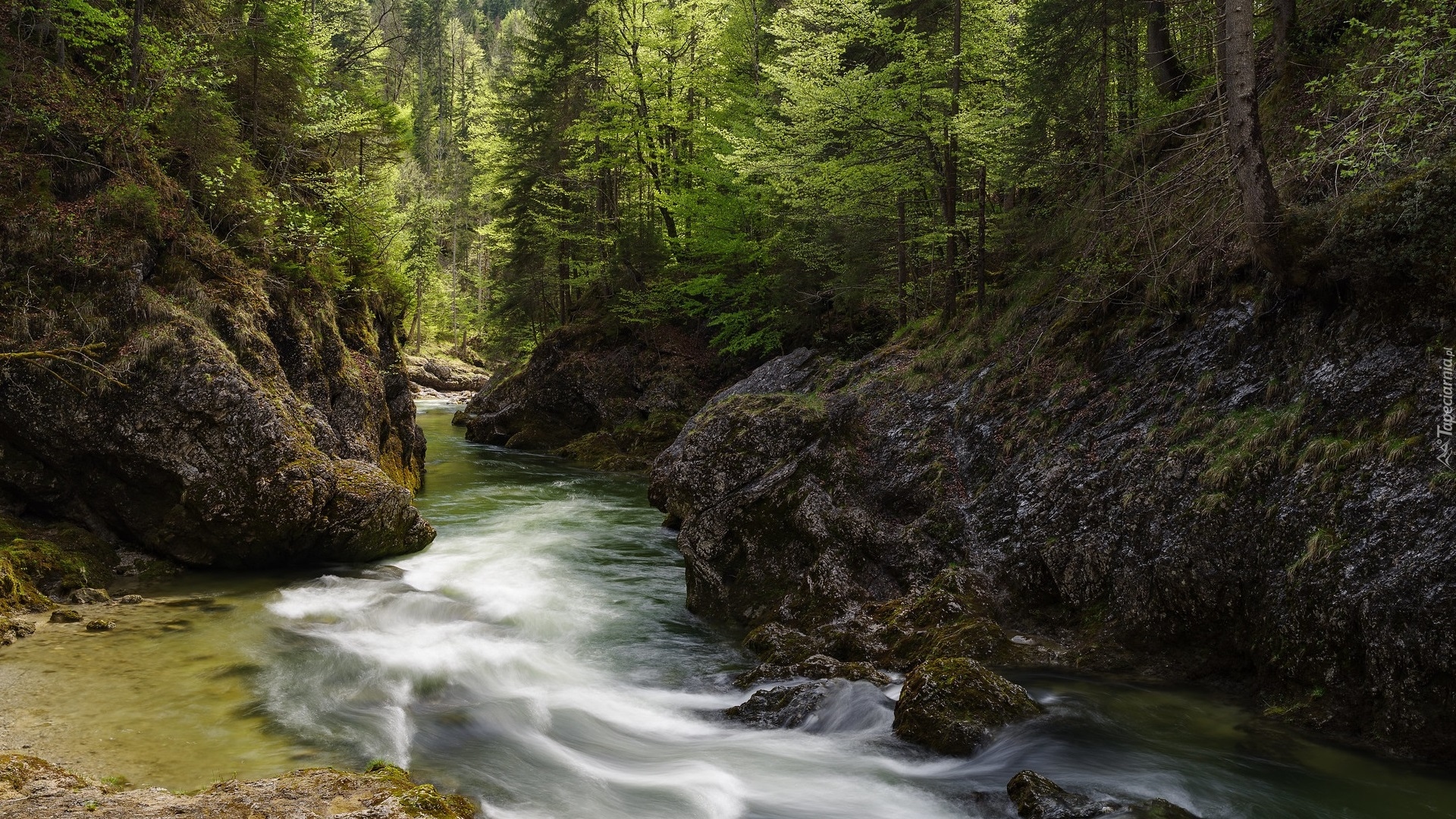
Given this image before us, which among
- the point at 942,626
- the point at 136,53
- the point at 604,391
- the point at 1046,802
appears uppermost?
the point at 136,53

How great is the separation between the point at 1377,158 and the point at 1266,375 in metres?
2.22

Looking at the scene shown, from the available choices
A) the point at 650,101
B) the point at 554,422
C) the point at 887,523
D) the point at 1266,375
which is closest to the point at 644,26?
the point at 650,101

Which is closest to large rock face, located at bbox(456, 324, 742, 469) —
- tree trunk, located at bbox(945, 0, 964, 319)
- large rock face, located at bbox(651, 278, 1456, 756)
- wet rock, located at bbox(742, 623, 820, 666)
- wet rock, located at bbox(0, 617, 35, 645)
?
tree trunk, located at bbox(945, 0, 964, 319)

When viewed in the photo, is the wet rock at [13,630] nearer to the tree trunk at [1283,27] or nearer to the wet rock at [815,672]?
the wet rock at [815,672]

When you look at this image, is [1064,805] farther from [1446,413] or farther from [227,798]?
[227,798]

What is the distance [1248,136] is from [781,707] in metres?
7.37

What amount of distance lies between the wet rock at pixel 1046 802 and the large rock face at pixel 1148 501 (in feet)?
7.44

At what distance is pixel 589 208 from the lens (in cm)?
2798

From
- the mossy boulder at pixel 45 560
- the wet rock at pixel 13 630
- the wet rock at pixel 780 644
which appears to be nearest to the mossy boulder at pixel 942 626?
the wet rock at pixel 780 644

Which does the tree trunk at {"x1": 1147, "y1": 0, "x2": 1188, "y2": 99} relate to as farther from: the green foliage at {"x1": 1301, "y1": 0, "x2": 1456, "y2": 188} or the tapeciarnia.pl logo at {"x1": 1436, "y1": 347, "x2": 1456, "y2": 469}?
the tapeciarnia.pl logo at {"x1": 1436, "y1": 347, "x2": 1456, "y2": 469}

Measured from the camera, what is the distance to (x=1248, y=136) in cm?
780

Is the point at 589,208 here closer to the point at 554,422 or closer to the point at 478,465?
the point at 554,422

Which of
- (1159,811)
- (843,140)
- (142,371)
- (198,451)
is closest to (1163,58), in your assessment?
(843,140)

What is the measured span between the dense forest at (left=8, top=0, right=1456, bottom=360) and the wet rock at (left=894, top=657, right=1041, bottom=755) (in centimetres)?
517
